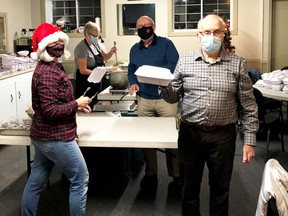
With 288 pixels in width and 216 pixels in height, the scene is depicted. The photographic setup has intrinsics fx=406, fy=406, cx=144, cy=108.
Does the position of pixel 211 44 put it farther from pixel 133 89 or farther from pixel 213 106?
pixel 133 89

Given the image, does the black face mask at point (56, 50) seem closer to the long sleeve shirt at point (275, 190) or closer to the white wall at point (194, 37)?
the long sleeve shirt at point (275, 190)

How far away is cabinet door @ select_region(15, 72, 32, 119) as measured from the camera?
5211 millimetres

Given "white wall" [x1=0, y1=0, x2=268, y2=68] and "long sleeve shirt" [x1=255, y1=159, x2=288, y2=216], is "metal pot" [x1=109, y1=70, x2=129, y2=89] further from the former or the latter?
"white wall" [x1=0, y1=0, x2=268, y2=68]

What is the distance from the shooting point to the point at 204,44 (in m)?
2.14

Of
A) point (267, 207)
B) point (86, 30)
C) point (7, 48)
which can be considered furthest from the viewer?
point (7, 48)

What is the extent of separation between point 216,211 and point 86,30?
301cm

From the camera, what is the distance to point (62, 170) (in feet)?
8.02

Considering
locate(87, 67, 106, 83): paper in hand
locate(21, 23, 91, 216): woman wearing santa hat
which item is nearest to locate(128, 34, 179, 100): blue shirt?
locate(87, 67, 106, 83): paper in hand

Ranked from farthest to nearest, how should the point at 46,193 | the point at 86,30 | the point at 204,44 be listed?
the point at 86,30
the point at 46,193
the point at 204,44

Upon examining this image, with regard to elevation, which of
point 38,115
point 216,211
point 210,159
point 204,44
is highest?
point 204,44

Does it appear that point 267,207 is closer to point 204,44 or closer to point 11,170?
point 204,44

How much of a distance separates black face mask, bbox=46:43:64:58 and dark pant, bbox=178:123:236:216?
0.82 m

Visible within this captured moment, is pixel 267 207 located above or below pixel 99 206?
above

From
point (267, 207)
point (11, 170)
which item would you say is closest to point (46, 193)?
point (11, 170)
